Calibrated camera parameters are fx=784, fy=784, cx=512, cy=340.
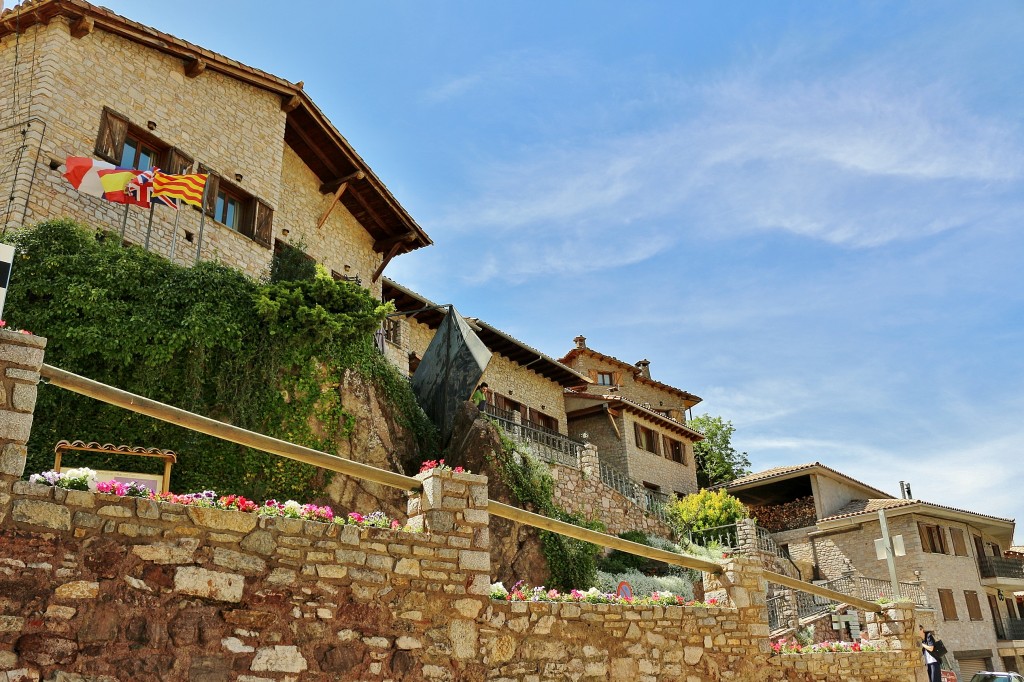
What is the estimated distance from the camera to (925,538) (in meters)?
27.6

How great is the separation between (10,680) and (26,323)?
7923 millimetres

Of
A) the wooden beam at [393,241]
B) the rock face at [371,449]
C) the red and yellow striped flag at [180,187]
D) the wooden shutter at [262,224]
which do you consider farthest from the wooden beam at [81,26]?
the wooden beam at [393,241]

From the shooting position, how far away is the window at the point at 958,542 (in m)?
28.9

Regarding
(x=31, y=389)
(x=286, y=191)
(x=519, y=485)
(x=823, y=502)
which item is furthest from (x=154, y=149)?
(x=823, y=502)

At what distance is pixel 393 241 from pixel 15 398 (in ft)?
56.4

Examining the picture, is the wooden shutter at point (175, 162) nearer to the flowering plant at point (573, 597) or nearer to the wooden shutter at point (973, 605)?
the flowering plant at point (573, 597)

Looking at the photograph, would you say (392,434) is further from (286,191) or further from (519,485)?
(286,191)

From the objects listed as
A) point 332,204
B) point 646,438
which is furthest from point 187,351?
point 646,438

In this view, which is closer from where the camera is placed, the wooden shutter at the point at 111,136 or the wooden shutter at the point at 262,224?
the wooden shutter at the point at 111,136

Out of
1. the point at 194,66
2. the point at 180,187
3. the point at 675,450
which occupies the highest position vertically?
the point at 194,66

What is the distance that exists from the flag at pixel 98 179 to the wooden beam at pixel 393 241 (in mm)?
9284

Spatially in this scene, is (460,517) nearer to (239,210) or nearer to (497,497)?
(497,497)

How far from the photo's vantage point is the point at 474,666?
7.10 meters

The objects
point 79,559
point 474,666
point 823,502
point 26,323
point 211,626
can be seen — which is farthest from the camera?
point 823,502
